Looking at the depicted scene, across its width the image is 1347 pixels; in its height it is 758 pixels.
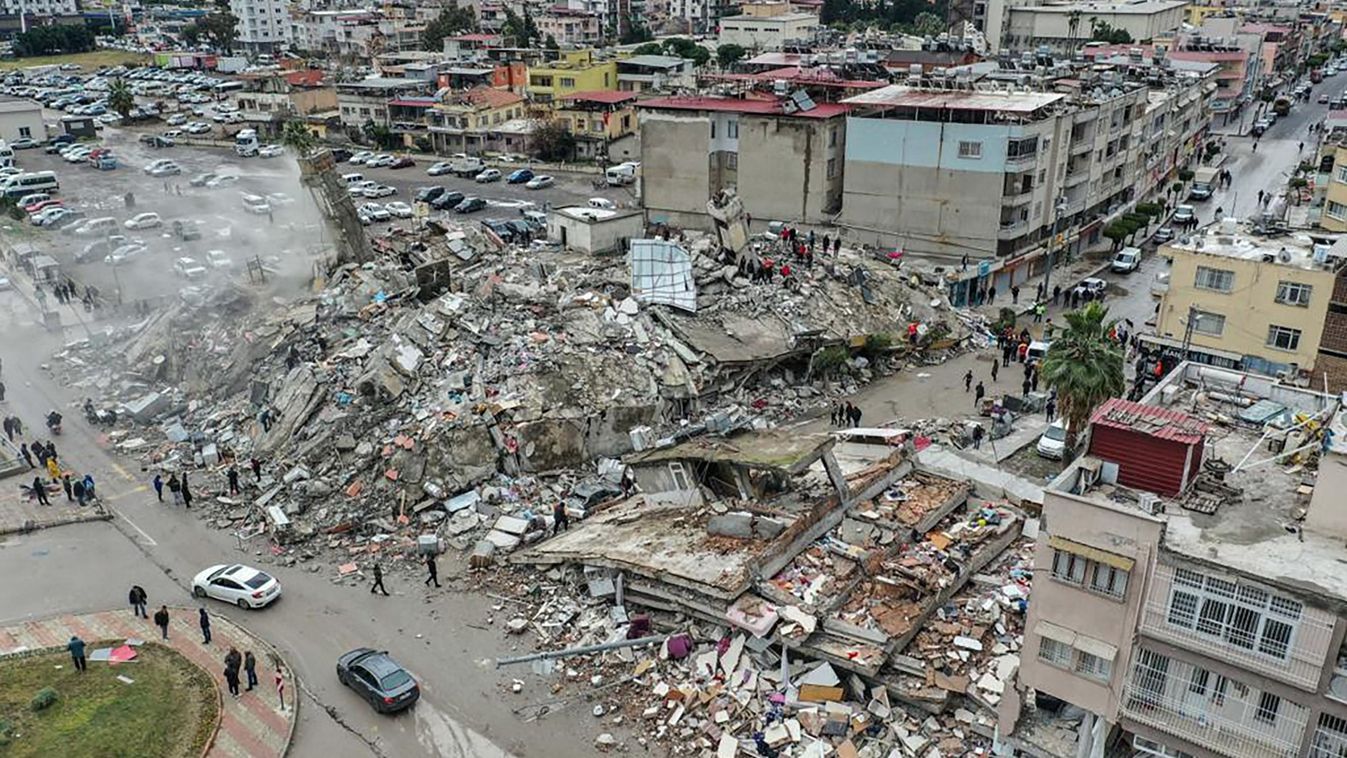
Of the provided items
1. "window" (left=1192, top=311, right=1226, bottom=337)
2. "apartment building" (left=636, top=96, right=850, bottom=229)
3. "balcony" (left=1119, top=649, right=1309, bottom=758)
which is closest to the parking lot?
"apartment building" (left=636, top=96, right=850, bottom=229)

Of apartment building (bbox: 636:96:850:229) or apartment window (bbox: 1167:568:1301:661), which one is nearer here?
apartment window (bbox: 1167:568:1301:661)

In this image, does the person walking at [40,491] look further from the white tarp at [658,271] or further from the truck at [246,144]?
the truck at [246,144]

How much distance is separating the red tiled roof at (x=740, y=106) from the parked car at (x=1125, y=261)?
645 inches

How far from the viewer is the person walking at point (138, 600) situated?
23.1 meters

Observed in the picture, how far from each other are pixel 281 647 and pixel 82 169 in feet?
247

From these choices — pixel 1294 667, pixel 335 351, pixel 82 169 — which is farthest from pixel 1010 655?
Answer: pixel 82 169

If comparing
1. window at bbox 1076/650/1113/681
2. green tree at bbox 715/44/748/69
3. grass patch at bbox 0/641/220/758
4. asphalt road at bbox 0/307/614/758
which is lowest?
asphalt road at bbox 0/307/614/758

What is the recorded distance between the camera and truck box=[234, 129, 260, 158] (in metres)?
86.1

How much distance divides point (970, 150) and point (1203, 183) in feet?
106

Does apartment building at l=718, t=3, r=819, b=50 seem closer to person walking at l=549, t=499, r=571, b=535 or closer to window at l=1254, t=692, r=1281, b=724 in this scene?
person walking at l=549, t=499, r=571, b=535

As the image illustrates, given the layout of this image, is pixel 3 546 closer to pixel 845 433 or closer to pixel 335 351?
pixel 335 351

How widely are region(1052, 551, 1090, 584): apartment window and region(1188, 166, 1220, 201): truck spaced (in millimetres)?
60662

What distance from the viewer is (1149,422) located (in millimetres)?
16516

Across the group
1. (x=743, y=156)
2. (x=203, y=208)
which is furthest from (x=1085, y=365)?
(x=203, y=208)
